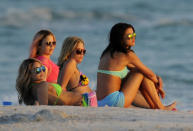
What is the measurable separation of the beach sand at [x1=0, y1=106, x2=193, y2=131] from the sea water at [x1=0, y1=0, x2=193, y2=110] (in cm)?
334

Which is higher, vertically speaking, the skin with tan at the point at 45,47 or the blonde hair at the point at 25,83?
the skin with tan at the point at 45,47

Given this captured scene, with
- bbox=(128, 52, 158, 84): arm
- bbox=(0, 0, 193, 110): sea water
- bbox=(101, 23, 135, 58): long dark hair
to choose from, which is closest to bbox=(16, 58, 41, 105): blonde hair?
bbox=(101, 23, 135, 58): long dark hair

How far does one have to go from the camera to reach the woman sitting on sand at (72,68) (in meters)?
5.71

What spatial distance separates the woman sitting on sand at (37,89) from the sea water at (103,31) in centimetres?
270

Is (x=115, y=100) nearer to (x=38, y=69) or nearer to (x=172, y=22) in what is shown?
(x=38, y=69)

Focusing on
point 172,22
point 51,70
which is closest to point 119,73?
point 51,70

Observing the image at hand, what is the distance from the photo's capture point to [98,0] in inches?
1043

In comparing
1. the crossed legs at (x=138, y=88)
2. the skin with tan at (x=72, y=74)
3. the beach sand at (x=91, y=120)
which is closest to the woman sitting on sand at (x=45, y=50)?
the skin with tan at (x=72, y=74)

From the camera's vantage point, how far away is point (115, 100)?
5703 mm

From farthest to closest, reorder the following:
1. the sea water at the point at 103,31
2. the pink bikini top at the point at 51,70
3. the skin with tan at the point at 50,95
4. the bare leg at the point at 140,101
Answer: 1. the sea water at the point at 103,31
2. the bare leg at the point at 140,101
3. the pink bikini top at the point at 51,70
4. the skin with tan at the point at 50,95

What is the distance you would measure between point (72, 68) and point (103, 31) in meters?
12.4

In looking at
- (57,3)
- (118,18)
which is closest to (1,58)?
(118,18)

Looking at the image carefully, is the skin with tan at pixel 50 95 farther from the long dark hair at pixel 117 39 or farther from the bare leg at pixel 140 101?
the bare leg at pixel 140 101

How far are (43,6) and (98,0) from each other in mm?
3621
